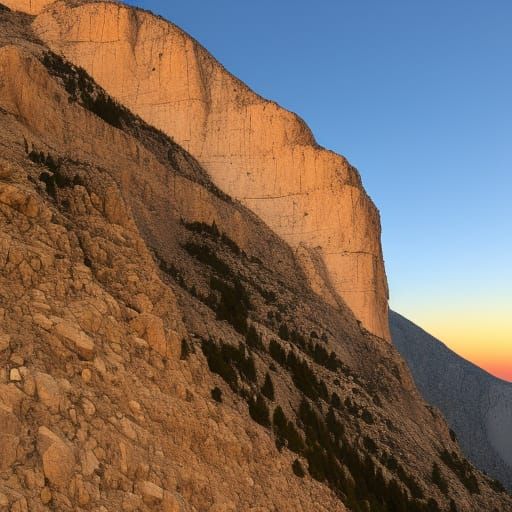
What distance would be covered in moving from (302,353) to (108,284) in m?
A: 13.7

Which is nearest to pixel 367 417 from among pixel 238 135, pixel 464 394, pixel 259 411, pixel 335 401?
pixel 335 401

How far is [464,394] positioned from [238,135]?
7959 cm

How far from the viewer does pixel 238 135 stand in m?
45.6

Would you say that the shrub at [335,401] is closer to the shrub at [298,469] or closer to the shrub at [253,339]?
the shrub at [253,339]

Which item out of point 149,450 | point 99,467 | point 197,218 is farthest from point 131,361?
point 197,218

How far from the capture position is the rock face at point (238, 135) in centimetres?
4316

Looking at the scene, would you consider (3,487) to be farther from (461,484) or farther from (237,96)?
(237,96)

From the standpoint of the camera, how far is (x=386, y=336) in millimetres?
44500

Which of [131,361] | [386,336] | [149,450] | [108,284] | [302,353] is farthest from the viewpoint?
[386,336]

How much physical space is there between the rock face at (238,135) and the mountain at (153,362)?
8.68 meters

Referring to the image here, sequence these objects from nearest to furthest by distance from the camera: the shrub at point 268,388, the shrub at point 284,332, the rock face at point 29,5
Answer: the shrub at point 268,388
the shrub at point 284,332
the rock face at point 29,5

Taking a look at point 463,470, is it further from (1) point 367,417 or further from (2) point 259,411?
(2) point 259,411

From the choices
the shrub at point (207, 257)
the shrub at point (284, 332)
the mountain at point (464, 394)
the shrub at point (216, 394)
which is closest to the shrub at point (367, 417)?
the shrub at point (284, 332)

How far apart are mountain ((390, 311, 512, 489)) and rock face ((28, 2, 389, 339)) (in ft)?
193
